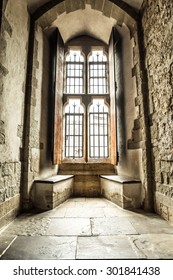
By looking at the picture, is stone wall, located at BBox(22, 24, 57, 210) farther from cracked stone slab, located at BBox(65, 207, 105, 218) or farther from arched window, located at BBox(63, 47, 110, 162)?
arched window, located at BBox(63, 47, 110, 162)

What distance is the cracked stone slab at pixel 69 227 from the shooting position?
6.06 feet

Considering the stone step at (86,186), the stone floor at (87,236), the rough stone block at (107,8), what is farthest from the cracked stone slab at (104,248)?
the rough stone block at (107,8)

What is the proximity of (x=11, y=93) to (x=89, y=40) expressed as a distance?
3517 mm

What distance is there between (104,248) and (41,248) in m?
0.60

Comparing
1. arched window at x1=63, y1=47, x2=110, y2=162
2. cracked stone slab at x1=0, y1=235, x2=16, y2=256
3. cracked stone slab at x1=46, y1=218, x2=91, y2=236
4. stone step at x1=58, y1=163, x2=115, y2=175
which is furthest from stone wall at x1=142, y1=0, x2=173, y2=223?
cracked stone slab at x1=0, y1=235, x2=16, y2=256

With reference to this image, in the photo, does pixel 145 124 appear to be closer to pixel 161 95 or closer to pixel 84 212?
pixel 161 95

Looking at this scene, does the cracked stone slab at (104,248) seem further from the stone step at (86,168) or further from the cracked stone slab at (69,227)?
the stone step at (86,168)

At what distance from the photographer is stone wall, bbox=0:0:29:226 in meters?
2.10

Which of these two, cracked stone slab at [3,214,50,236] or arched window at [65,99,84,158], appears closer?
cracked stone slab at [3,214,50,236]

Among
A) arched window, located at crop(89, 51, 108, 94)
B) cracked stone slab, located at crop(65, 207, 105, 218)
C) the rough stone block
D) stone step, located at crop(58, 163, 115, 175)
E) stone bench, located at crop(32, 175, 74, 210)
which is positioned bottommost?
cracked stone slab, located at crop(65, 207, 105, 218)

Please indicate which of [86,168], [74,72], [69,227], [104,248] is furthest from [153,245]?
[74,72]

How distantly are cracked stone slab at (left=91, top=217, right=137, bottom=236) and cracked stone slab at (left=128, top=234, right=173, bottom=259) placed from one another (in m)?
0.18

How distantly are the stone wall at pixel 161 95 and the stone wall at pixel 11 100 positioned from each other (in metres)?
2.19
